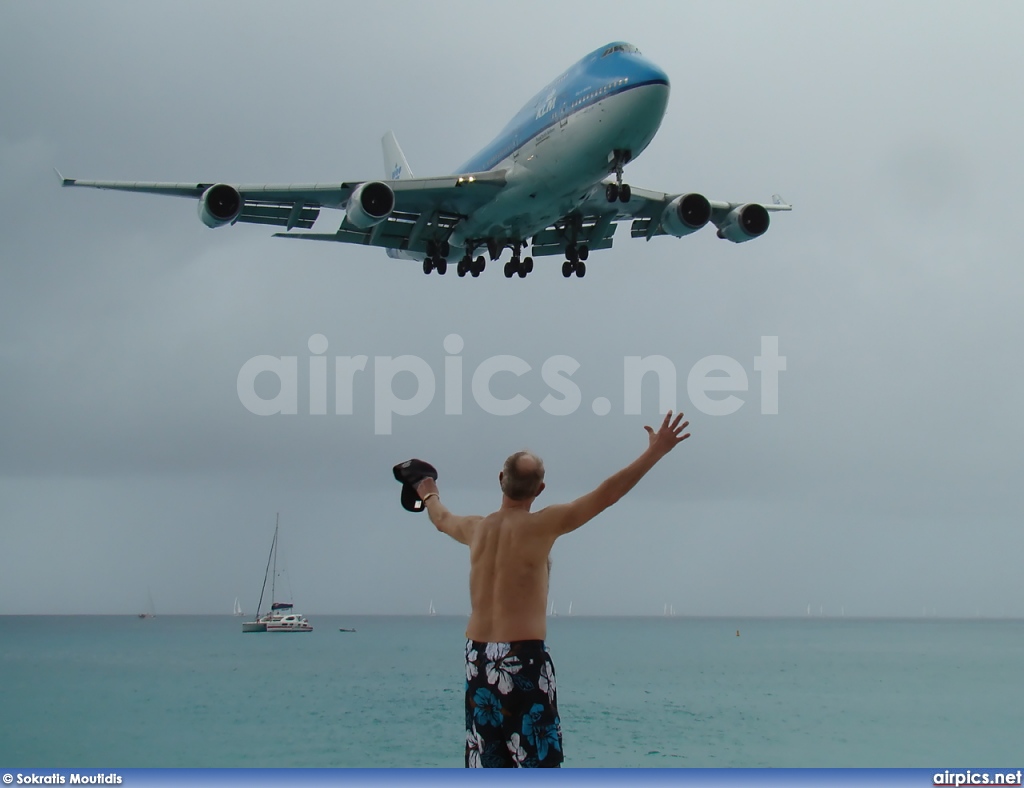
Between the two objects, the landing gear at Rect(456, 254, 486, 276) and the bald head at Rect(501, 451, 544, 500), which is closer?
the bald head at Rect(501, 451, 544, 500)

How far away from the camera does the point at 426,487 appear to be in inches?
213

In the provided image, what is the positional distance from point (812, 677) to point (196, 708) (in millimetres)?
69813

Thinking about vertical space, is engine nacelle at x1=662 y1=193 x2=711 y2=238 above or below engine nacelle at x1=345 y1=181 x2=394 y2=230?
above

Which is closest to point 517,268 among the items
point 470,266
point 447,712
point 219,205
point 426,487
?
point 470,266

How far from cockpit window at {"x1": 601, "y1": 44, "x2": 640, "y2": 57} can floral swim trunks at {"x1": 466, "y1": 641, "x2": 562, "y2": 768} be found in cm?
2218

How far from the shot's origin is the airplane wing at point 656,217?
29.9 metres

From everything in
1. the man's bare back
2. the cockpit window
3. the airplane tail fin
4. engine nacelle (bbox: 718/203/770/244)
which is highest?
the airplane tail fin

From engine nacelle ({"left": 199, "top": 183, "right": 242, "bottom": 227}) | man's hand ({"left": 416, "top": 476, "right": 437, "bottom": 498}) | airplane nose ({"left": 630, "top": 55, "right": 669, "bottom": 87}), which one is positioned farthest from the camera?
engine nacelle ({"left": 199, "top": 183, "right": 242, "bottom": 227})

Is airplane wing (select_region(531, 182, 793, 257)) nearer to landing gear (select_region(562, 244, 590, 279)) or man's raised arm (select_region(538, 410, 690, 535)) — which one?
landing gear (select_region(562, 244, 590, 279))

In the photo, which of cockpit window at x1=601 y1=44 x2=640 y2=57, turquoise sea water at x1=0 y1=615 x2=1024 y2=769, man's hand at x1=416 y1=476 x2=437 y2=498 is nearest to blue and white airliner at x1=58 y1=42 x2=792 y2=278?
cockpit window at x1=601 y1=44 x2=640 y2=57

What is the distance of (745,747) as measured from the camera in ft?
233

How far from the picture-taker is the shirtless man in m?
4.70

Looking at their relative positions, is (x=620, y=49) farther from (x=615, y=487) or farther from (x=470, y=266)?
(x=615, y=487)

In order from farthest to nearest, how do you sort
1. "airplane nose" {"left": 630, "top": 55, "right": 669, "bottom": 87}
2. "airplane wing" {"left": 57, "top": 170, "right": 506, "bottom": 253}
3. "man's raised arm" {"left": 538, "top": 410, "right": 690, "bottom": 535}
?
1. "airplane wing" {"left": 57, "top": 170, "right": 506, "bottom": 253}
2. "airplane nose" {"left": 630, "top": 55, "right": 669, "bottom": 87}
3. "man's raised arm" {"left": 538, "top": 410, "right": 690, "bottom": 535}
